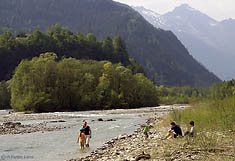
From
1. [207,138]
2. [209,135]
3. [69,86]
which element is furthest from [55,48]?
[207,138]

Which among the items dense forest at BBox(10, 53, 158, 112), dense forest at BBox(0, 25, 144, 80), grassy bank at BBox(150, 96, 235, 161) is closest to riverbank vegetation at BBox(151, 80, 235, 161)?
grassy bank at BBox(150, 96, 235, 161)

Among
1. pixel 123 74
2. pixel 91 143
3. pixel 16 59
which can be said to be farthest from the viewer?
pixel 16 59

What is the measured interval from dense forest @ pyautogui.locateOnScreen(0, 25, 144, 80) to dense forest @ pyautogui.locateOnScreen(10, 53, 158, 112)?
48.8 meters

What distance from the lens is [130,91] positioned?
10312cm

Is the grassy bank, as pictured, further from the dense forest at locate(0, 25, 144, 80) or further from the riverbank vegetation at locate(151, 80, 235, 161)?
the dense forest at locate(0, 25, 144, 80)

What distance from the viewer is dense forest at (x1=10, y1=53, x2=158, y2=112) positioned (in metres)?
85.9

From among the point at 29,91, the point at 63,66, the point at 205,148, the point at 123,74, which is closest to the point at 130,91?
the point at 123,74

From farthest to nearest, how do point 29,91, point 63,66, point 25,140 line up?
point 63,66 → point 29,91 → point 25,140

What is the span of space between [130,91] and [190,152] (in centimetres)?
8888

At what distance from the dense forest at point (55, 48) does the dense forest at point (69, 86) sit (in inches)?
1921

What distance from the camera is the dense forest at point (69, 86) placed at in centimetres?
8594

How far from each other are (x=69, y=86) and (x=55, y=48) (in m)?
78.0

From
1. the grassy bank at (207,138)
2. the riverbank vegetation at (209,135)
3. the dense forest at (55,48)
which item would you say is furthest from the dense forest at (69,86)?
the grassy bank at (207,138)

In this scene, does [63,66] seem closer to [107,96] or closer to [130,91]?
[107,96]
